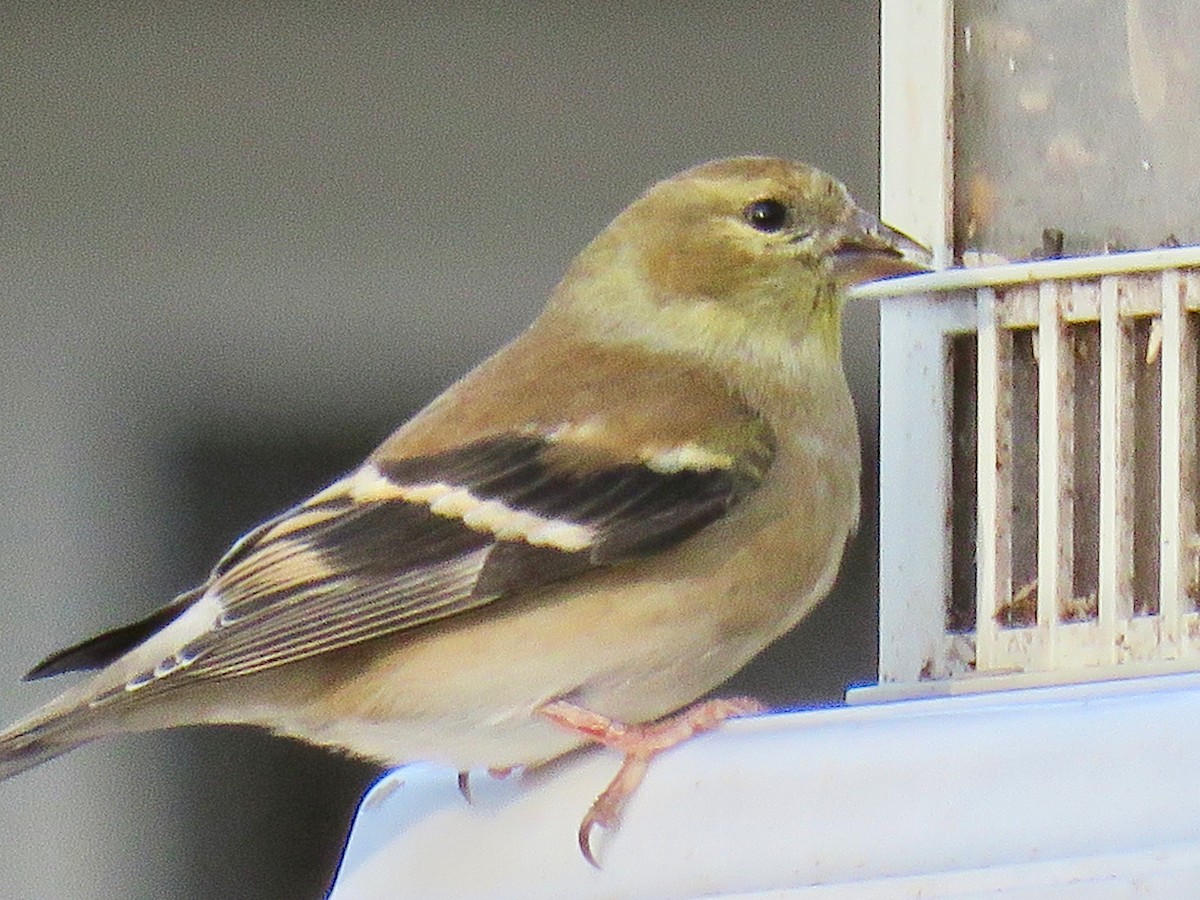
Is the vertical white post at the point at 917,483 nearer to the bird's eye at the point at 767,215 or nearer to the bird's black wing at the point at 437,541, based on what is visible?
the bird's black wing at the point at 437,541

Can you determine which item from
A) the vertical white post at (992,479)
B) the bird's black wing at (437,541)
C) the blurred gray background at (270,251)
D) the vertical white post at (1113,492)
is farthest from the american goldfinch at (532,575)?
the blurred gray background at (270,251)

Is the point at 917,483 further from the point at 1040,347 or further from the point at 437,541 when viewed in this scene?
the point at 437,541

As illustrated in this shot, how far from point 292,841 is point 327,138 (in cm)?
188

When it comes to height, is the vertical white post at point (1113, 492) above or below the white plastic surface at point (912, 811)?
above

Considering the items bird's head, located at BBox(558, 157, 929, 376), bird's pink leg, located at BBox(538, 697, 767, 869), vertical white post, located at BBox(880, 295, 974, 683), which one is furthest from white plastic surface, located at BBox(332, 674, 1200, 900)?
bird's head, located at BBox(558, 157, 929, 376)

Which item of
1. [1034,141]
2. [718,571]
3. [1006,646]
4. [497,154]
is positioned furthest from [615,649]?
[497,154]

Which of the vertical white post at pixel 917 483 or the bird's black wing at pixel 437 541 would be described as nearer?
the bird's black wing at pixel 437 541

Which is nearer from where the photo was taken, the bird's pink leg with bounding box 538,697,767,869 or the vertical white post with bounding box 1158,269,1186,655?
the bird's pink leg with bounding box 538,697,767,869

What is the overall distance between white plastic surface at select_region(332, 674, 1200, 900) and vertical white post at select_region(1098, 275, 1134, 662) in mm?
205

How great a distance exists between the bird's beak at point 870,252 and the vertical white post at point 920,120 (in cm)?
2

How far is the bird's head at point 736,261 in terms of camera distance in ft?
9.98

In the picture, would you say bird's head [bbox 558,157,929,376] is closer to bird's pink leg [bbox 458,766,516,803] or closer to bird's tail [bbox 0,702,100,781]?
bird's pink leg [bbox 458,766,516,803]

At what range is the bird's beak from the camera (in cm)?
280

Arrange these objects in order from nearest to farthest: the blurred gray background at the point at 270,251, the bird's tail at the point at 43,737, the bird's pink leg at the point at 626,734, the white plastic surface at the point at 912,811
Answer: the white plastic surface at the point at 912,811
the bird's pink leg at the point at 626,734
the bird's tail at the point at 43,737
the blurred gray background at the point at 270,251
